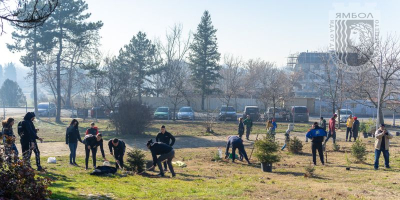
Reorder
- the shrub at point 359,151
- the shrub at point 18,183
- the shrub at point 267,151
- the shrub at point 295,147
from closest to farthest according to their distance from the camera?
the shrub at point 18,183 < the shrub at point 267,151 < the shrub at point 359,151 < the shrub at point 295,147

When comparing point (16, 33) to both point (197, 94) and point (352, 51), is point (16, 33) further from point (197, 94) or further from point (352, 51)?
point (352, 51)

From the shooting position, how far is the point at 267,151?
1323 cm

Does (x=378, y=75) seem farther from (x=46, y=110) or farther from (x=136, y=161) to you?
(x=46, y=110)

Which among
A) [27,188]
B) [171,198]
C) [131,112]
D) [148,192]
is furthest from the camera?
[131,112]

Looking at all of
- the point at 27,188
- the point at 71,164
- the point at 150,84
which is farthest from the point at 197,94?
the point at 27,188

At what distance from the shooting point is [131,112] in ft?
80.7

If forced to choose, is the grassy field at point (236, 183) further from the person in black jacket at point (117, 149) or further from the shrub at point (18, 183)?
the shrub at point (18, 183)

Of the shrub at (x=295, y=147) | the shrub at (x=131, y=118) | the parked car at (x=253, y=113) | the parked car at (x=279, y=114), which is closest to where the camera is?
the shrub at (x=295, y=147)

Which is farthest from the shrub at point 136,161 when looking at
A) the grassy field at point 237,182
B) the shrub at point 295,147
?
the shrub at point 295,147

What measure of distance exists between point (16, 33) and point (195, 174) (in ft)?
105

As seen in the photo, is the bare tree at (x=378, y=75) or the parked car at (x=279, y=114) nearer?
the bare tree at (x=378, y=75)

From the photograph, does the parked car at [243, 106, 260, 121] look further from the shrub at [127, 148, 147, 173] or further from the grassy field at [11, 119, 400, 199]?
the shrub at [127, 148, 147, 173]

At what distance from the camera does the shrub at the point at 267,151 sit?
43.1 ft

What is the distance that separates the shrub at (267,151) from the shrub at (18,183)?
797cm
